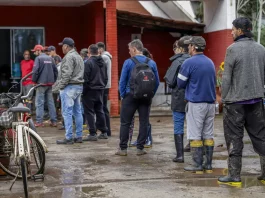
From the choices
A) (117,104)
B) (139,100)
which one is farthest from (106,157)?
(117,104)

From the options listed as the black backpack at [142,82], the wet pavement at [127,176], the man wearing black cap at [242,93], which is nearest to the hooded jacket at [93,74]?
the wet pavement at [127,176]

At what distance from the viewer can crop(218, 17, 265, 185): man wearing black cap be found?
711 centimetres

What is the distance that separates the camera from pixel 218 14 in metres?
16.8

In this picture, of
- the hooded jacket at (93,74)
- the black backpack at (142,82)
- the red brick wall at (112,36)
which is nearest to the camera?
the black backpack at (142,82)

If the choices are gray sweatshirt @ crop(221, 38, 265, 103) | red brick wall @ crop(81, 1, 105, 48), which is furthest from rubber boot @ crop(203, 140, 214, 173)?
red brick wall @ crop(81, 1, 105, 48)

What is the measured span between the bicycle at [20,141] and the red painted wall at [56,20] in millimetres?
9162

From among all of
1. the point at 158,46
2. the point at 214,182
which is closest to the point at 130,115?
the point at 214,182

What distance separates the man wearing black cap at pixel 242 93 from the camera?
7.11 m

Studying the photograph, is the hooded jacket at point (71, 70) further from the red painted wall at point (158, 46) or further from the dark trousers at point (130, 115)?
the red painted wall at point (158, 46)

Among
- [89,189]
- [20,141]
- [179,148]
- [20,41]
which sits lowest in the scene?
[89,189]

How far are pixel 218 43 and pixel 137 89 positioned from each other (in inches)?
331

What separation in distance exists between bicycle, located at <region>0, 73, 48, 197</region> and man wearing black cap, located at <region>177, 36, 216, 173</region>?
210 cm

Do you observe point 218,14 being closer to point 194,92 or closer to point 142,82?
point 142,82

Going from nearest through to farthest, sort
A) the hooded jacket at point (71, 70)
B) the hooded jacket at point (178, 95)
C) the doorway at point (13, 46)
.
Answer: the hooded jacket at point (178, 95) < the hooded jacket at point (71, 70) < the doorway at point (13, 46)
